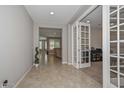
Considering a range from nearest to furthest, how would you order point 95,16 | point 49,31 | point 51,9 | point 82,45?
point 51,9
point 82,45
point 95,16
point 49,31

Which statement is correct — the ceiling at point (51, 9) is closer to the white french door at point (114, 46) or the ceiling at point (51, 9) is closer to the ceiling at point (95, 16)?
the ceiling at point (95, 16)

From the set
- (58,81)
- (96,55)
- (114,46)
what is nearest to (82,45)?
(58,81)

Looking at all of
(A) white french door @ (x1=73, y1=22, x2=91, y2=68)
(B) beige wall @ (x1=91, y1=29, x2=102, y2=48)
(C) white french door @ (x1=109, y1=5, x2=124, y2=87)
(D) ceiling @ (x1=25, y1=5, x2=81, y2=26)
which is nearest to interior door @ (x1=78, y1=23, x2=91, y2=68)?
(A) white french door @ (x1=73, y1=22, x2=91, y2=68)

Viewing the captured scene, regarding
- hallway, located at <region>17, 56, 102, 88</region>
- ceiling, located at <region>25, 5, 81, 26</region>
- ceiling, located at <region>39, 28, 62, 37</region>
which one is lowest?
hallway, located at <region>17, 56, 102, 88</region>

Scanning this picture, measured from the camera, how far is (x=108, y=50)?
2629mm

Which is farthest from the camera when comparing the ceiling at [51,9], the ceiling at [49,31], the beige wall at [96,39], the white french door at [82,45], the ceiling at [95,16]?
the beige wall at [96,39]

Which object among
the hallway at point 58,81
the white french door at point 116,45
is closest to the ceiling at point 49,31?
the hallway at point 58,81

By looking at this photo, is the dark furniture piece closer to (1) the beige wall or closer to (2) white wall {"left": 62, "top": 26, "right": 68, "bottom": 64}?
(1) the beige wall

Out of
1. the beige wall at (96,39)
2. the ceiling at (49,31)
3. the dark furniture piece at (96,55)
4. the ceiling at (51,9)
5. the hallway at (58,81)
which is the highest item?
the ceiling at (49,31)

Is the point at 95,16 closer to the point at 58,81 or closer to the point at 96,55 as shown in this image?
the point at 96,55

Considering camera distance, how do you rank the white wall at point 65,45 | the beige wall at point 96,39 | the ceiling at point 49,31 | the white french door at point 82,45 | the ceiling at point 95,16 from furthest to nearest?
1. the beige wall at point 96,39
2. the ceiling at point 49,31
3. the white wall at point 65,45
4. the white french door at point 82,45
5. the ceiling at point 95,16

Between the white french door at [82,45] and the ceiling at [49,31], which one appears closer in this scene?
the white french door at [82,45]
